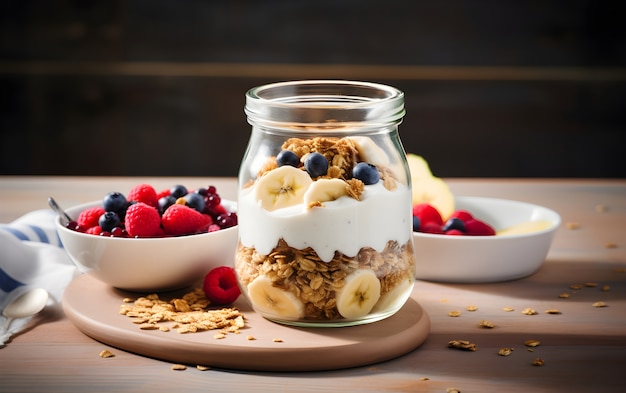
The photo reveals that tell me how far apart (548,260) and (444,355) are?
425mm

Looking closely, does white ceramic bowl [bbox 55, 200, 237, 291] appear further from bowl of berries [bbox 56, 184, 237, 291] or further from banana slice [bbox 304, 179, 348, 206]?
banana slice [bbox 304, 179, 348, 206]

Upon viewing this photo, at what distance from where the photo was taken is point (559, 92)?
2730 millimetres

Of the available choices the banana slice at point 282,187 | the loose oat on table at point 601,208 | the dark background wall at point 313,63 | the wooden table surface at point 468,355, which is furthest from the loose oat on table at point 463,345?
the dark background wall at point 313,63

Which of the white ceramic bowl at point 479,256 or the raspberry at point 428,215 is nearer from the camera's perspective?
the white ceramic bowl at point 479,256

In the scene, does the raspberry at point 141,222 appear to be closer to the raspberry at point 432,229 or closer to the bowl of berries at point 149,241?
the bowl of berries at point 149,241

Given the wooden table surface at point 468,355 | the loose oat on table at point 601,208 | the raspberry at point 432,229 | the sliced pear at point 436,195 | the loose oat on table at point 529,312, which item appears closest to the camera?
the wooden table surface at point 468,355

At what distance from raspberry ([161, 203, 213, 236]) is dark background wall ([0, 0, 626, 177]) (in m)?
1.64

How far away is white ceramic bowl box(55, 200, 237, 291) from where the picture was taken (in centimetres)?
107

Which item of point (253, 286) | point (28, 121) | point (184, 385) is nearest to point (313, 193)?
point (253, 286)

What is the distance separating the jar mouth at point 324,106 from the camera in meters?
0.95

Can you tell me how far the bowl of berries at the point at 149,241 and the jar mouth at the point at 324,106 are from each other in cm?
19

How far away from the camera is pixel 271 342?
92cm

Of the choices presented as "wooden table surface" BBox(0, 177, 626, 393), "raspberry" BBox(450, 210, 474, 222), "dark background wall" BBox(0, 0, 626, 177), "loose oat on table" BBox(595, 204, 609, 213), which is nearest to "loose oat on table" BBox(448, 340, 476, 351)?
"wooden table surface" BBox(0, 177, 626, 393)

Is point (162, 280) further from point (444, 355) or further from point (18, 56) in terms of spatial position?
point (18, 56)
